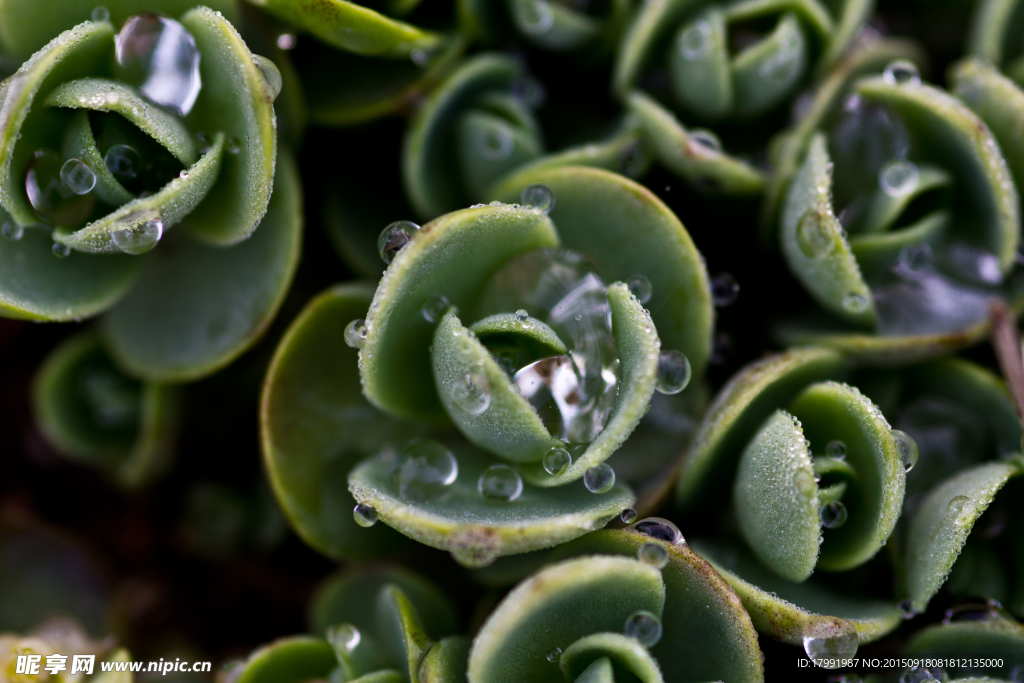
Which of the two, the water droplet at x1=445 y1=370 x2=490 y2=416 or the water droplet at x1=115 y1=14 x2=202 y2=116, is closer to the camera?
the water droplet at x1=445 y1=370 x2=490 y2=416

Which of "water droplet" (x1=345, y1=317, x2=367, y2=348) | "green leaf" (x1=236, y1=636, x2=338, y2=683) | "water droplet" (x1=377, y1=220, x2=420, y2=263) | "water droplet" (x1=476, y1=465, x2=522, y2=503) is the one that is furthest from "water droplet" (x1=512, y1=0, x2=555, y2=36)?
"green leaf" (x1=236, y1=636, x2=338, y2=683)

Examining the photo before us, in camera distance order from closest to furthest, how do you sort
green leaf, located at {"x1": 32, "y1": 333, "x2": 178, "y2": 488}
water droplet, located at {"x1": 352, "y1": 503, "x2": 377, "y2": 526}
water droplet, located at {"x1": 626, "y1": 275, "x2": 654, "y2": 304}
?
water droplet, located at {"x1": 352, "y1": 503, "x2": 377, "y2": 526} < water droplet, located at {"x1": 626, "y1": 275, "x2": 654, "y2": 304} < green leaf, located at {"x1": 32, "y1": 333, "x2": 178, "y2": 488}

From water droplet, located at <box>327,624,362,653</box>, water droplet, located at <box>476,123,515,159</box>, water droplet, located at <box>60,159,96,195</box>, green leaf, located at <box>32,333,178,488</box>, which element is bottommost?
green leaf, located at <box>32,333,178,488</box>

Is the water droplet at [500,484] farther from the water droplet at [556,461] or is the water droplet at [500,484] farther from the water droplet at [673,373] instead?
the water droplet at [673,373]

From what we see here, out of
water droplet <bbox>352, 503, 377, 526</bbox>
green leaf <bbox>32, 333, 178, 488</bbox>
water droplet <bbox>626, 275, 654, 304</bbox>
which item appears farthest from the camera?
green leaf <bbox>32, 333, 178, 488</bbox>

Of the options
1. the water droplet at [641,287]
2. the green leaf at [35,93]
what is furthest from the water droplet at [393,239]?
the green leaf at [35,93]

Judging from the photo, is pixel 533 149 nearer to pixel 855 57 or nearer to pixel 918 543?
pixel 855 57

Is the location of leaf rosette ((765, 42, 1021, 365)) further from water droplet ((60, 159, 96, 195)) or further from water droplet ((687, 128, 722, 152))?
water droplet ((60, 159, 96, 195))
